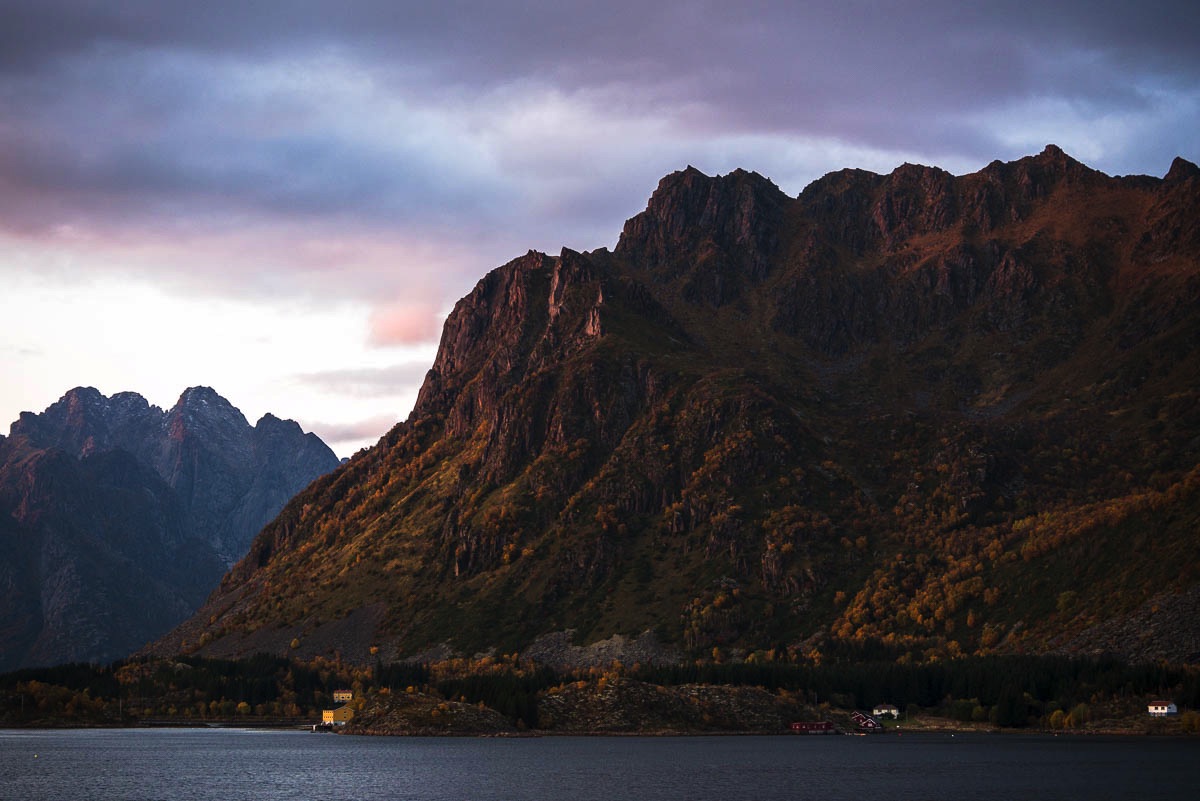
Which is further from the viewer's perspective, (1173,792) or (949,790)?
(949,790)

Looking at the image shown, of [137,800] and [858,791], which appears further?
[858,791]

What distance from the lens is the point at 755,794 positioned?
190375 millimetres

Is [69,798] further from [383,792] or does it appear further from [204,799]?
[383,792]

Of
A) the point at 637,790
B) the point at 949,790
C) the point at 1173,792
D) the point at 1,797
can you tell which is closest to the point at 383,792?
the point at 637,790

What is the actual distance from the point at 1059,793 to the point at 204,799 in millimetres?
120736

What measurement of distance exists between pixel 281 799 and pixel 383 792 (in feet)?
56.0

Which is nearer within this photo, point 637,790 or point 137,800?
point 137,800

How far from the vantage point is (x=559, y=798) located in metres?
188

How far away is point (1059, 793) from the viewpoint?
616ft

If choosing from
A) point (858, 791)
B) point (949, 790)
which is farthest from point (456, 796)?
point (949, 790)

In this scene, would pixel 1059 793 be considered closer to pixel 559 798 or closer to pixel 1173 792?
pixel 1173 792

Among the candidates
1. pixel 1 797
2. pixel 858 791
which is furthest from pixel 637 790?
pixel 1 797

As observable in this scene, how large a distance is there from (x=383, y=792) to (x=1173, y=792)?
368 ft

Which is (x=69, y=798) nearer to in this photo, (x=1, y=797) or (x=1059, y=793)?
(x=1, y=797)
